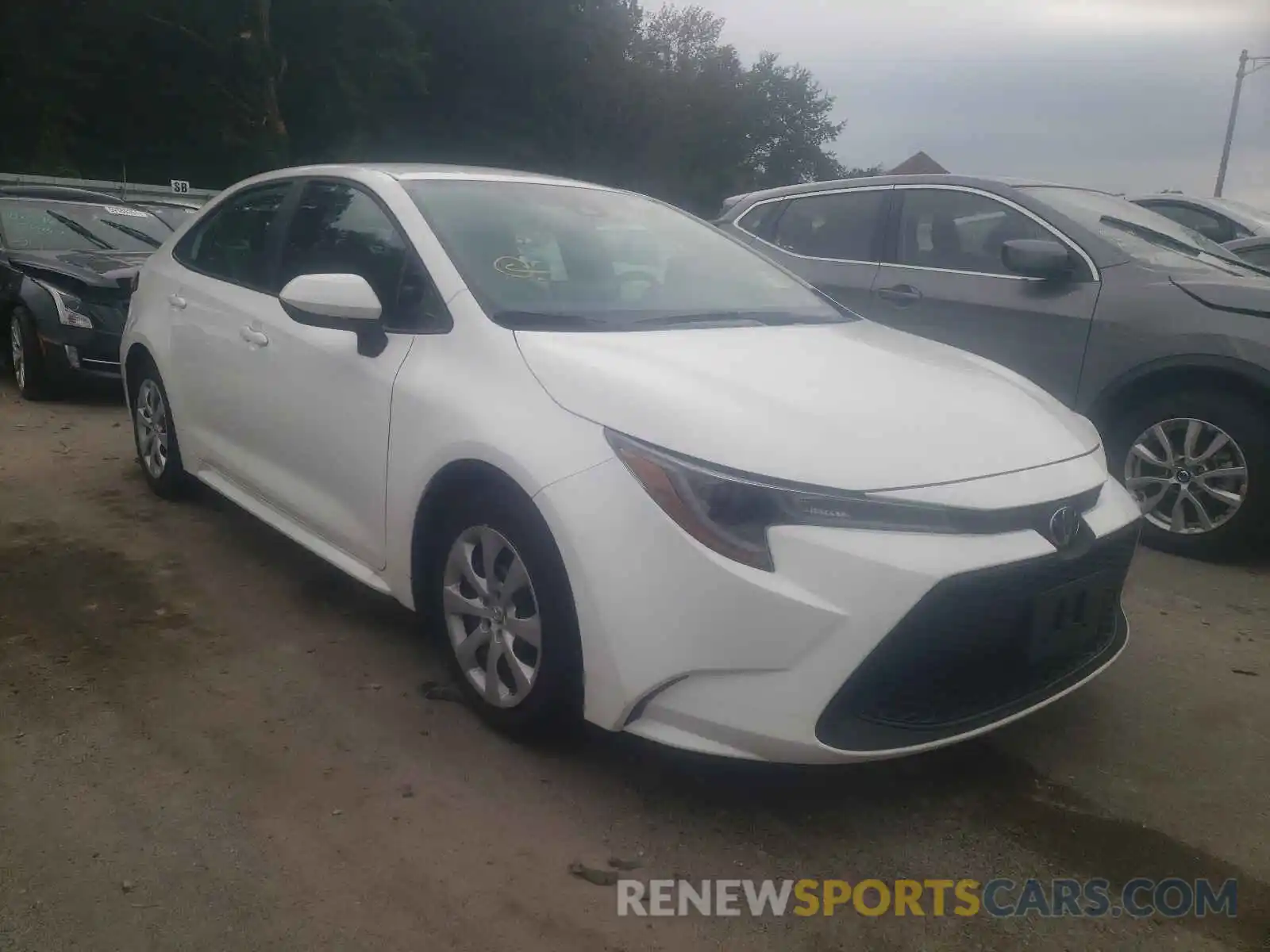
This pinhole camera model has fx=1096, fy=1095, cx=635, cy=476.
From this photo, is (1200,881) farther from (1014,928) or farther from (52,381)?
(52,381)

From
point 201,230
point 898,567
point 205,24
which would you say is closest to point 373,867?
point 898,567

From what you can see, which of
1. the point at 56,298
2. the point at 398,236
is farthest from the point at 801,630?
the point at 56,298

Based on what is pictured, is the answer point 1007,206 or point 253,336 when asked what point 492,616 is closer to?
point 253,336

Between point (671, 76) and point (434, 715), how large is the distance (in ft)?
151

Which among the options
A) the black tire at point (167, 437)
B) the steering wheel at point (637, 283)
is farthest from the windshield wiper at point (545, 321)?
the black tire at point (167, 437)

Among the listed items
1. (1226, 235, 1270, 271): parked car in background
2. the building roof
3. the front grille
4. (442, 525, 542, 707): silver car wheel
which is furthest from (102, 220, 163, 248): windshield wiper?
the building roof

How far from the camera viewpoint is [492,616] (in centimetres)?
291

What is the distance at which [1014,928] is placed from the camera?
2.34 metres

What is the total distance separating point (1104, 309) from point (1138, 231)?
28.9 inches

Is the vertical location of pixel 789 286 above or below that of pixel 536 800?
above

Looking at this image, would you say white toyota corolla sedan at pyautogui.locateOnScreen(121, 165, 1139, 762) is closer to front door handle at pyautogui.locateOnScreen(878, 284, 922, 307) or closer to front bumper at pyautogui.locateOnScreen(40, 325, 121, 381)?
front door handle at pyautogui.locateOnScreen(878, 284, 922, 307)

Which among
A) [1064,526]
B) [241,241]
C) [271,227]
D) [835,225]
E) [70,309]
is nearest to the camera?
[1064,526]

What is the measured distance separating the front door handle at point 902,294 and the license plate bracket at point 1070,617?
2.85m

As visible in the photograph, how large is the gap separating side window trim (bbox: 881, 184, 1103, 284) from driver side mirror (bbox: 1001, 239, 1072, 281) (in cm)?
9
